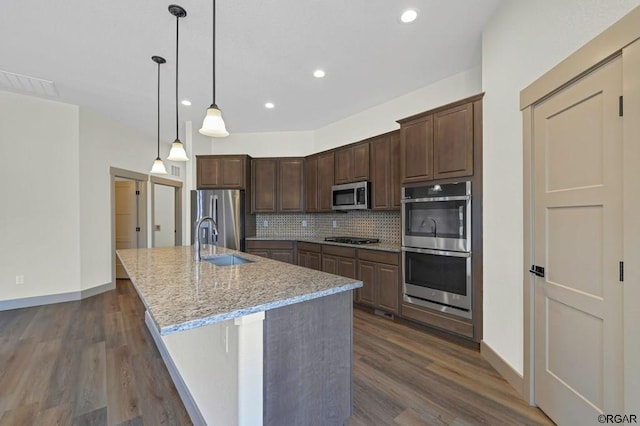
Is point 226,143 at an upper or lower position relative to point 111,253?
upper

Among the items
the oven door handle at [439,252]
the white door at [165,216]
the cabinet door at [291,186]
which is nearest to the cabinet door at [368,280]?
the oven door handle at [439,252]

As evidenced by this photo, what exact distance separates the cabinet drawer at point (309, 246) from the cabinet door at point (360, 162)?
1169mm

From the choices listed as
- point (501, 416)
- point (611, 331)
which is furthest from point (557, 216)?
point (501, 416)

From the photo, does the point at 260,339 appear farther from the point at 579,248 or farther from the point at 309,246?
the point at 309,246

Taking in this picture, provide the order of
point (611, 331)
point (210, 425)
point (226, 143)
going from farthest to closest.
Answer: point (226, 143) → point (210, 425) → point (611, 331)

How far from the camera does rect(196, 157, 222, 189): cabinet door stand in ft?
15.8

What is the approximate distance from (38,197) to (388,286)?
500 centimetres

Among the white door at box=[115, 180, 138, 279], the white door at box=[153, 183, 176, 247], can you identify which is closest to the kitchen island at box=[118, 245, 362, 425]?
the white door at box=[115, 180, 138, 279]

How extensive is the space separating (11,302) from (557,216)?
242 inches

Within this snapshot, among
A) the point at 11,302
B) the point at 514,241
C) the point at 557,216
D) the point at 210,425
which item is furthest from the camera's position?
the point at 11,302

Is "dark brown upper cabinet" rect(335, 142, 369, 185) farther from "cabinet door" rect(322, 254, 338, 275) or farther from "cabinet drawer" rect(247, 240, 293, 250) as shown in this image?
"cabinet drawer" rect(247, 240, 293, 250)

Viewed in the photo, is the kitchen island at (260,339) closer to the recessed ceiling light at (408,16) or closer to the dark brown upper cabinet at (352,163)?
the recessed ceiling light at (408,16)

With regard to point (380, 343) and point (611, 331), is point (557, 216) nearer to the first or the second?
point (611, 331)

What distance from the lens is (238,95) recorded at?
147 inches
